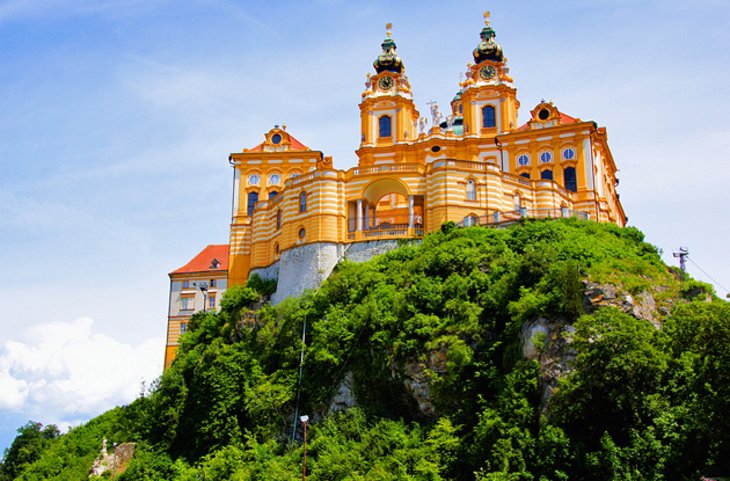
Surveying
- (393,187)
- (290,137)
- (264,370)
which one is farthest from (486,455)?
(290,137)

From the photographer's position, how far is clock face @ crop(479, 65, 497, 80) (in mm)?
65562

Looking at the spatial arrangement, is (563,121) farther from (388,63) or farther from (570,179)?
(388,63)

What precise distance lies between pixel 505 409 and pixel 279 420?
1364 centimetres

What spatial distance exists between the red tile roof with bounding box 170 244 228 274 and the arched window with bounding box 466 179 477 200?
1186 inches

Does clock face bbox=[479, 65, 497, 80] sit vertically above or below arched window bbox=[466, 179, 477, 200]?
above

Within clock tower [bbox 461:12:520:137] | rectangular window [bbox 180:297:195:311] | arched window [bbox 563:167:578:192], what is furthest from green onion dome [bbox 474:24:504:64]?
rectangular window [bbox 180:297:195:311]

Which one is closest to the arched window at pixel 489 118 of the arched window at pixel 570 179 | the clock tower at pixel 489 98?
the clock tower at pixel 489 98

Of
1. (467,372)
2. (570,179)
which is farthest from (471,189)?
(467,372)

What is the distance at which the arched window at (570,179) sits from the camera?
196ft

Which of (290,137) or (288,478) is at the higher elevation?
(290,137)

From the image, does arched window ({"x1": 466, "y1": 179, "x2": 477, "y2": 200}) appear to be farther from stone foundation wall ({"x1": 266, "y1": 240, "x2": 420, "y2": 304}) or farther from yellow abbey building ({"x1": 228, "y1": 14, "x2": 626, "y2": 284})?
stone foundation wall ({"x1": 266, "y1": 240, "x2": 420, "y2": 304})

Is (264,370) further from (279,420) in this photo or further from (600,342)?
(600,342)

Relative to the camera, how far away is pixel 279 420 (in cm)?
4366

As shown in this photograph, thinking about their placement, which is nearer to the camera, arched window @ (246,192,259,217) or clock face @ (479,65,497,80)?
arched window @ (246,192,259,217)
